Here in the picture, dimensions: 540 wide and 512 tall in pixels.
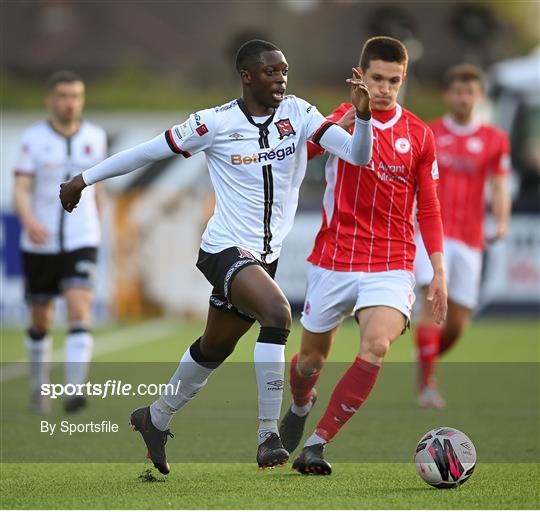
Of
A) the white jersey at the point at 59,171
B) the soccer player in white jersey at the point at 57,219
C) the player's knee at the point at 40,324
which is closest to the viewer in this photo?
the soccer player in white jersey at the point at 57,219

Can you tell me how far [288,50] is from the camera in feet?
168

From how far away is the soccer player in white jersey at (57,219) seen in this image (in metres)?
10.4

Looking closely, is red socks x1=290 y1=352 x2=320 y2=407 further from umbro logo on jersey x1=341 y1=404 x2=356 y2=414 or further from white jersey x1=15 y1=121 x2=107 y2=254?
white jersey x1=15 y1=121 x2=107 y2=254

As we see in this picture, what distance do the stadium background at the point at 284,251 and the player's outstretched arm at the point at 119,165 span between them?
1.48 m

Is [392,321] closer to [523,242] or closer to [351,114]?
[351,114]

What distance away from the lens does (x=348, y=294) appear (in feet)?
24.2

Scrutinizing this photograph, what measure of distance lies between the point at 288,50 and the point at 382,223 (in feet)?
146

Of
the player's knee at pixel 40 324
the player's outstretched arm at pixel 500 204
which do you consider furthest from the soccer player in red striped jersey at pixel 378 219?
the player's knee at pixel 40 324

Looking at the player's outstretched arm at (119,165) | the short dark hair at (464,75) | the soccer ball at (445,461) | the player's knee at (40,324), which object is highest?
the short dark hair at (464,75)

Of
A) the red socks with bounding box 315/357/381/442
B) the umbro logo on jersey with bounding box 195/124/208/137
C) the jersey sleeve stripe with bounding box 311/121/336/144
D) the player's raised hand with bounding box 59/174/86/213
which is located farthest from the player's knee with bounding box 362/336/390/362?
the player's raised hand with bounding box 59/174/86/213

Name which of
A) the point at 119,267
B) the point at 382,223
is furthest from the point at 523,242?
the point at 382,223

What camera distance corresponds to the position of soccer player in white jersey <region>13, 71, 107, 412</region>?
10422 mm

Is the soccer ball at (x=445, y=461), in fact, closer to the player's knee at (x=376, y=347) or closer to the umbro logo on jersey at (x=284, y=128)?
the player's knee at (x=376, y=347)

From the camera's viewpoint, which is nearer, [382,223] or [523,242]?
[382,223]
